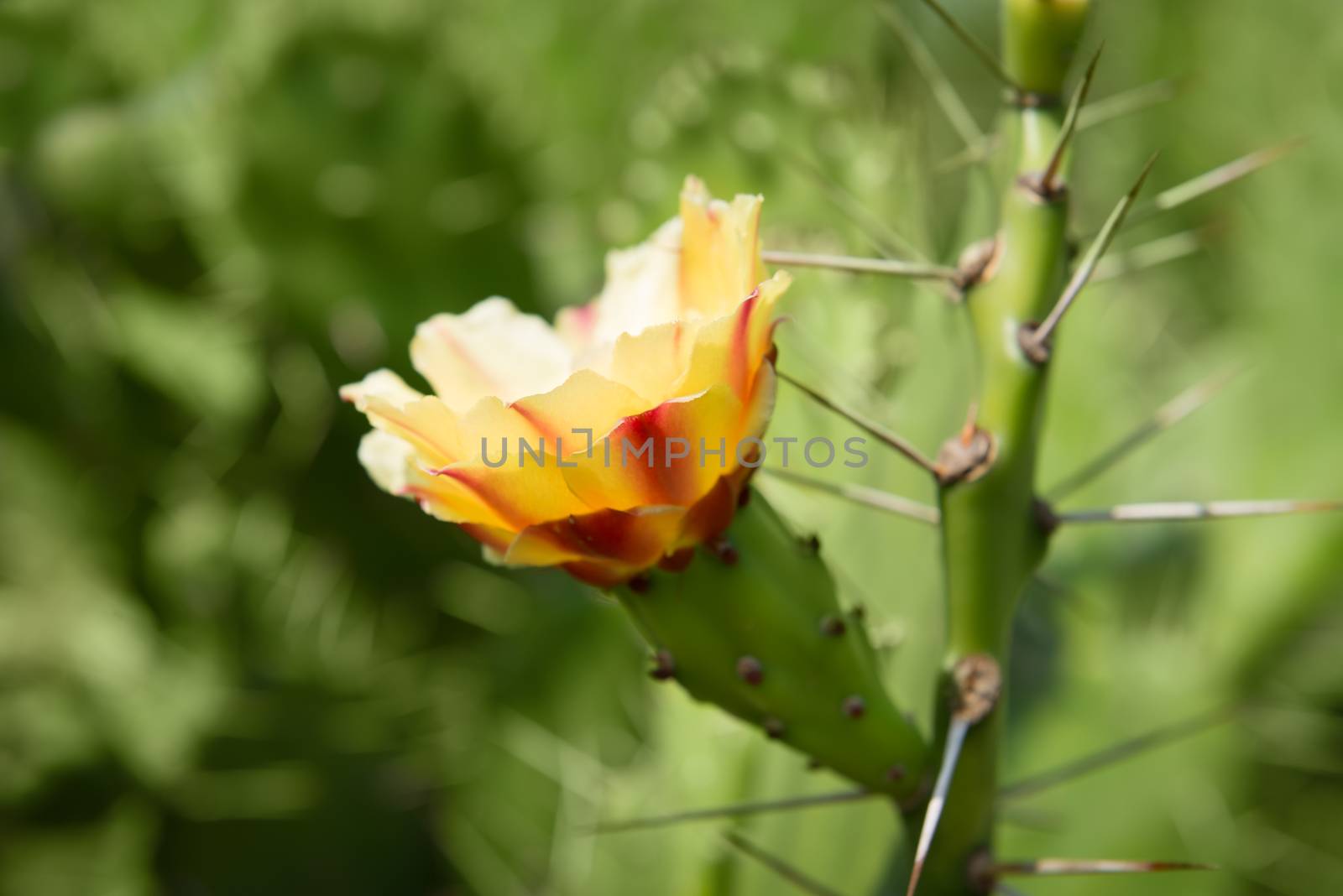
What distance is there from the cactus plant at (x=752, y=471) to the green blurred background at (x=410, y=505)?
1.04 ft

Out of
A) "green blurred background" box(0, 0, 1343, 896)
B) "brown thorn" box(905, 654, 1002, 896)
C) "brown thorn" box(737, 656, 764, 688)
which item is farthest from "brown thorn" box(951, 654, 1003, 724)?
"green blurred background" box(0, 0, 1343, 896)

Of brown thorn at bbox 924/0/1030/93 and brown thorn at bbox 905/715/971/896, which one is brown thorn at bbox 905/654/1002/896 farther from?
brown thorn at bbox 924/0/1030/93

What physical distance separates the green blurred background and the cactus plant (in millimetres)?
316

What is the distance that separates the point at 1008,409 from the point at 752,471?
0.43 feet

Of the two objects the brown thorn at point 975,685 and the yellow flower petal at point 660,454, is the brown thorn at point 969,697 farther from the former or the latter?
the yellow flower petal at point 660,454

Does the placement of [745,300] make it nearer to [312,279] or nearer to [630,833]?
[630,833]

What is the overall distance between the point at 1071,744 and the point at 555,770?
48 cm

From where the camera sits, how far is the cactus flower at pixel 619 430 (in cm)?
43

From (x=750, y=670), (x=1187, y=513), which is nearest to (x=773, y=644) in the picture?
(x=750, y=670)

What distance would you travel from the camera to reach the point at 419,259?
121 centimetres

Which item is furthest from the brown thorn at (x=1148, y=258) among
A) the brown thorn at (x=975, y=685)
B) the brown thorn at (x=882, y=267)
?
the brown thorn at (x=975, y=685)

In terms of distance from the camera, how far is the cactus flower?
0.43 meters

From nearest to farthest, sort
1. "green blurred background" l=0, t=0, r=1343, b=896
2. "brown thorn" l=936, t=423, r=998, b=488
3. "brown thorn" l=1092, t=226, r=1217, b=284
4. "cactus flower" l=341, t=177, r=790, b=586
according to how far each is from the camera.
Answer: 1. "cactus flower" l=341, t=177, r=790, b=586
2. "brown thorn" l=936, t=423, r=998, b=488
3. "brown thorn" l=1092, t=226, r=1217, b=284
4. "green blurred background" l=0, t=0, r=1343, b=896

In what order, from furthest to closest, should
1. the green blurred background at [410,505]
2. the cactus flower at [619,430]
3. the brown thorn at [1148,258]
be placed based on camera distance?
the green blurred background at [410,505] < the brown thorn at [1148,258] < the cactus flower at [619,430]
